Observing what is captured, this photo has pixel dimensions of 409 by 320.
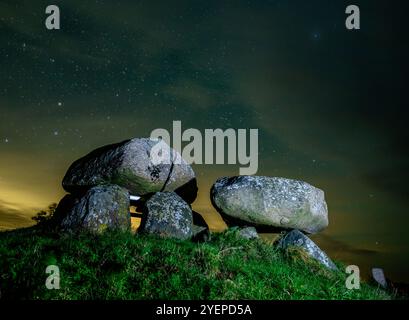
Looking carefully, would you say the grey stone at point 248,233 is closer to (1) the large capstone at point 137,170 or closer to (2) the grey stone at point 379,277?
(1) the large capstone at point 137,170

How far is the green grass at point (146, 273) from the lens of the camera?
9312 millimetres

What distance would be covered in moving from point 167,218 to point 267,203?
3.76m

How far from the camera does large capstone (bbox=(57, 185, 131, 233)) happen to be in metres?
14.7

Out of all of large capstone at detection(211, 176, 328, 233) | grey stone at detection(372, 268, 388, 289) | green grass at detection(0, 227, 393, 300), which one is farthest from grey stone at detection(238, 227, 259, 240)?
grey stone at detection(372, 268, 388, 289)

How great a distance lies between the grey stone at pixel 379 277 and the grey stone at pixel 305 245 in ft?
8.54

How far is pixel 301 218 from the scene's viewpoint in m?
16.8

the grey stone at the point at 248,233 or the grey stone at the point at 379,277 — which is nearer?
the grey stone at the point at 248,233

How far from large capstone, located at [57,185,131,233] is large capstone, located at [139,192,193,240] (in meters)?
0.73

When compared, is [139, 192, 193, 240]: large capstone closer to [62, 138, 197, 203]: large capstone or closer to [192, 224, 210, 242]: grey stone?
[192, 224, 210, 242]: grey stone

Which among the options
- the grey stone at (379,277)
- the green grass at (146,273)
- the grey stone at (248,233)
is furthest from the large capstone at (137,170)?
the grey stone at (379,277)
